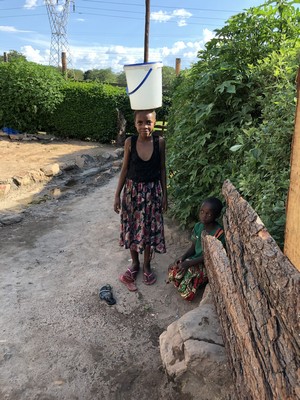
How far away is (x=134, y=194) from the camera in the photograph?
275 centimetres

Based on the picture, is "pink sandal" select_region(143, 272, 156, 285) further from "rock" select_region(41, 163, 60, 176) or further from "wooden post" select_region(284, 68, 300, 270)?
"rock" select_region(41, 163, 60, 176)

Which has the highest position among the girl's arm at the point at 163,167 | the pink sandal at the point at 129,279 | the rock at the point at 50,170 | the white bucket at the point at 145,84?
the white bucket at the point at 145,84

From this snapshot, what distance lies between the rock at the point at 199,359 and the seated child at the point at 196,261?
2.00 ft

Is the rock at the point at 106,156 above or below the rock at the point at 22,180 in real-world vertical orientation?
above

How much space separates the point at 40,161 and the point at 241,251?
7.27m

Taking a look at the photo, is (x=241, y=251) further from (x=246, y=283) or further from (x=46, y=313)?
(x=46, y=313)

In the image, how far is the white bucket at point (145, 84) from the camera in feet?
9.39

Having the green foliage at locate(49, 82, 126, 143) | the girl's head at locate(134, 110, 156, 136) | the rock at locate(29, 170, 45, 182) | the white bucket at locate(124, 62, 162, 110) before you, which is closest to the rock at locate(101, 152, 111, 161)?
the rock at locate(29, 170, 45, 182)

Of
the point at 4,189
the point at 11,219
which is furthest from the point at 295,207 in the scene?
the point at 4,189

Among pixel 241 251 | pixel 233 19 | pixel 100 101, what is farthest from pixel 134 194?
pixel 100 101

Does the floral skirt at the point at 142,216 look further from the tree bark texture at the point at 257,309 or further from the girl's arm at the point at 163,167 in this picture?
the tree bark texture at the point at 257,309

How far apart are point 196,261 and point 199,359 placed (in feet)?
2.89

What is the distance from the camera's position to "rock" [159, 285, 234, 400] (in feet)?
5.92

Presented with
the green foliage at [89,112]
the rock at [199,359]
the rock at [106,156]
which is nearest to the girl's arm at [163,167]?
the rock at [199,359]
